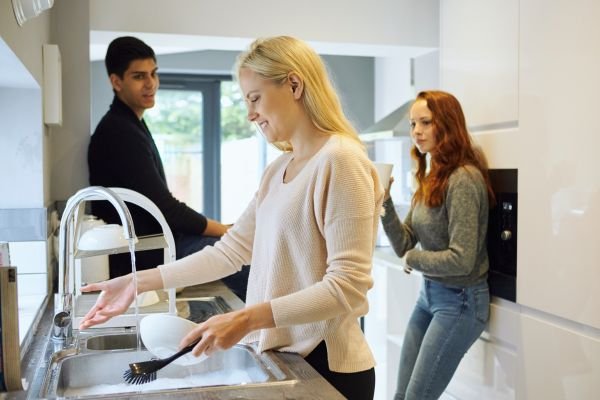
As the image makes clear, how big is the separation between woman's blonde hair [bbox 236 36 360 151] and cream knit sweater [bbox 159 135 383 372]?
0.06 meters

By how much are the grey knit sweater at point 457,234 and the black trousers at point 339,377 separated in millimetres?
990

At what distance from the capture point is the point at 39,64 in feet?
6.63

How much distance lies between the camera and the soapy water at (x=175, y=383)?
130 cm

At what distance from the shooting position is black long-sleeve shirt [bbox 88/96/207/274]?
215 cm

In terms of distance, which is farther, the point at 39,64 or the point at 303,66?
the point at 39,64

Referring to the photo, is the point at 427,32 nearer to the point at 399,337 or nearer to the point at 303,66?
the point at 399,337

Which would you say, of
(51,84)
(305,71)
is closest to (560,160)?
(305,71)

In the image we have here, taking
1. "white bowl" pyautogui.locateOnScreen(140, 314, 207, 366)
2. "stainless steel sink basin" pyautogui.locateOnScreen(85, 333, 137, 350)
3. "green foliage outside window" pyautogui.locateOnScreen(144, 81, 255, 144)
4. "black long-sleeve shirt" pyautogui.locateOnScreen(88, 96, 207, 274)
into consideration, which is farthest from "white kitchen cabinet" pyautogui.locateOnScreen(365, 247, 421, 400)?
"green foliage outside window" pyautogui.locateOnScreen(144, 81, 255, 144)

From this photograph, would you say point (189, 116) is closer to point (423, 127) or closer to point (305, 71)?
point (423, 127)

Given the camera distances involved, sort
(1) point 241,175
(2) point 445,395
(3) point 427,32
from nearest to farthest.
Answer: (2) point 445,395 < (3) point 427,32 < (1) point 241,175

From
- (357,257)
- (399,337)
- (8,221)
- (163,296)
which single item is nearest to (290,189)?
(357,257)

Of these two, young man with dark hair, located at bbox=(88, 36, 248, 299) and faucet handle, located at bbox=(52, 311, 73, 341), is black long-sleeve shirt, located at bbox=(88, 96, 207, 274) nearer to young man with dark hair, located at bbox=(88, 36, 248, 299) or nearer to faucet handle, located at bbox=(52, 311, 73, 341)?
young man with dark hair, located at bbox=(88, 36, 248, 299)

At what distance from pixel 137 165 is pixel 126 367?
0.91m

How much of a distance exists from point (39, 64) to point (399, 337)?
1.83 m
